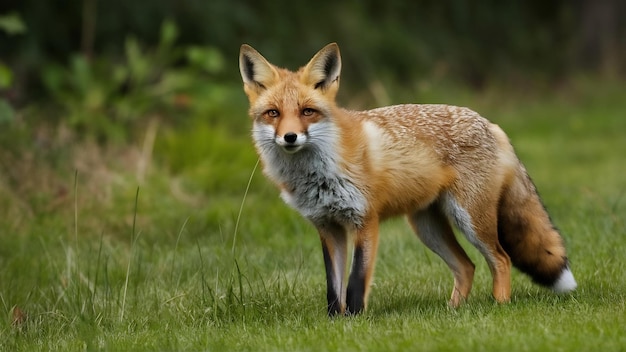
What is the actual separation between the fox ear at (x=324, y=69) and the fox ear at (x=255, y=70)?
0.71 ft

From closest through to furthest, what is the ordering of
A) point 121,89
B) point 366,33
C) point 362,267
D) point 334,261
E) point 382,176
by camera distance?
point 362,267
point 382,176
point 334,261
point 121,89
point 366,33

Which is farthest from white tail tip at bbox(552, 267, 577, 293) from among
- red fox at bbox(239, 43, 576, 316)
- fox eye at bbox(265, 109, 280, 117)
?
fox eye at bbox(265, 109, 280, 117)

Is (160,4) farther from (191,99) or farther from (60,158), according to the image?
(60,158)

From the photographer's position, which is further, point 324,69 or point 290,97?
point 324,69

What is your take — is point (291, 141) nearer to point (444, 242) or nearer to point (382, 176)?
point (382, 176)

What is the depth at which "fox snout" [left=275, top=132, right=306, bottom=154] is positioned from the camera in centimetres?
532

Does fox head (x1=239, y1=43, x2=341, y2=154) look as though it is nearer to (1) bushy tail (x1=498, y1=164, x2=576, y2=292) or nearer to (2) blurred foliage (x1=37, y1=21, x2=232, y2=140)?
(1) bushy tail (x1=498, y1=164, x2=576, y2=292)

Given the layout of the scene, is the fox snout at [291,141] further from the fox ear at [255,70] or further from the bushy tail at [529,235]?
the bushy tail at [529,235]

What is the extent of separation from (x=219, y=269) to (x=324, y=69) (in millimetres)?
1682

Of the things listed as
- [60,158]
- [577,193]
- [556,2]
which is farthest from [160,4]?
[556,2]

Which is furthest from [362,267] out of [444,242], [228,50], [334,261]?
[228,50]

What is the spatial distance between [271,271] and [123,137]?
4.36 meters

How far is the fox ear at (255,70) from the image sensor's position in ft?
18.8

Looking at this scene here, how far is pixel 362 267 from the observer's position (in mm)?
5664
